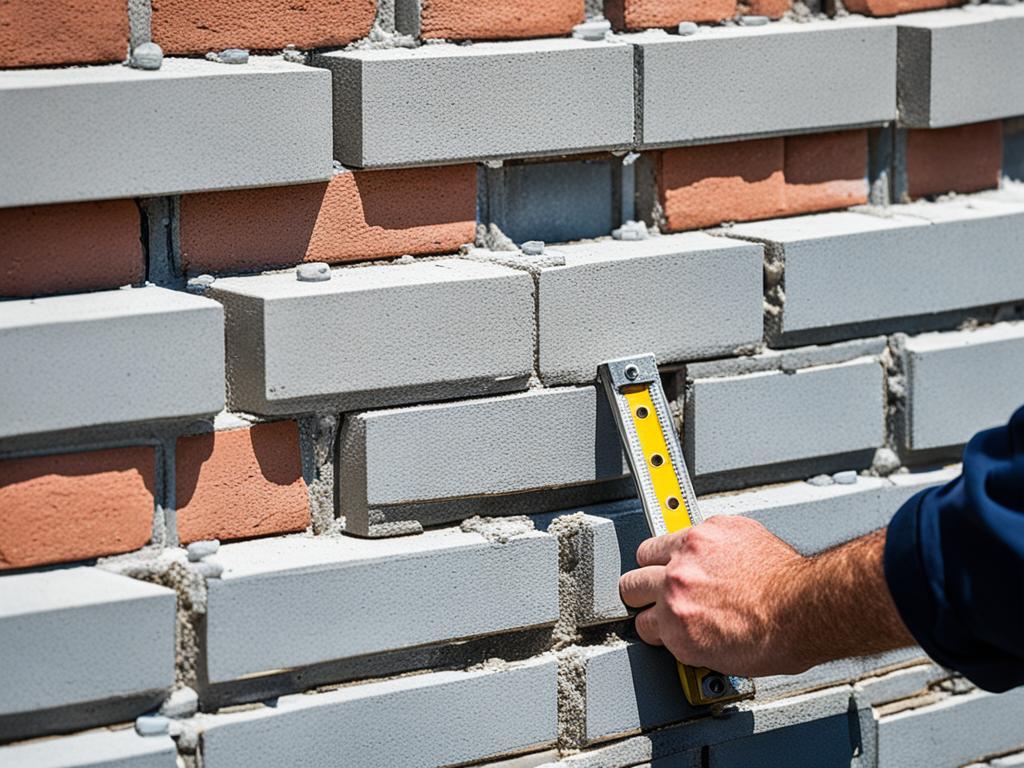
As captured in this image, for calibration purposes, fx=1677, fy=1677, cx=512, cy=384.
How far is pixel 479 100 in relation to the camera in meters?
2.48

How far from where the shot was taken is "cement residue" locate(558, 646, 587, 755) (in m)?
2.62

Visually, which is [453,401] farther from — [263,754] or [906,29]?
[906,29]

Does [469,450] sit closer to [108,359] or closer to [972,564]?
[108,359]

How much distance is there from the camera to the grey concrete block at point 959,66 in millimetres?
2883

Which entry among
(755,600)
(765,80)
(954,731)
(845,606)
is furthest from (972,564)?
(954,731)

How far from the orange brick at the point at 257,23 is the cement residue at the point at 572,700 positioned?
1.01m

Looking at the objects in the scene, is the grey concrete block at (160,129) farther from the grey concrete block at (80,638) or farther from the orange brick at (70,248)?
the grey concrete block at (80,638)

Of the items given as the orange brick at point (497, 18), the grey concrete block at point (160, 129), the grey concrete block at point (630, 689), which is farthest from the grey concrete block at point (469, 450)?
the orange brick at point (497, 18)

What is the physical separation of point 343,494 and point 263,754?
39 centimetres

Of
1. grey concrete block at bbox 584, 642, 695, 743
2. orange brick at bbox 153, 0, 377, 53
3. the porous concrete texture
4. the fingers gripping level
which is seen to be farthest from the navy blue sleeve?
orange brick at bbox 153, 0, 377, 53

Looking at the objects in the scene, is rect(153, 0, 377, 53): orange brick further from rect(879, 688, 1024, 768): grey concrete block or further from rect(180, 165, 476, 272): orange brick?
rect(879, 688, 1024, 768): grey concrete block

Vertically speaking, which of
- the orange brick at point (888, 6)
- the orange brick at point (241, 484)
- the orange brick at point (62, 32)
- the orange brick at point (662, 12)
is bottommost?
the orange brick at point (241, 484)

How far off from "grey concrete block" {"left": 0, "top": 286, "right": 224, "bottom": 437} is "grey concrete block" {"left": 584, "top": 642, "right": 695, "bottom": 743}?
759mm

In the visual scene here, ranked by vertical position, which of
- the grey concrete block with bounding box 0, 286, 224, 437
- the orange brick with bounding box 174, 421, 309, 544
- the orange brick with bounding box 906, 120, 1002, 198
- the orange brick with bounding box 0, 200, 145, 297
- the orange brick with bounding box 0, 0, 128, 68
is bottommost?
the orange brick with bounding box 174, 421, 309, 544
